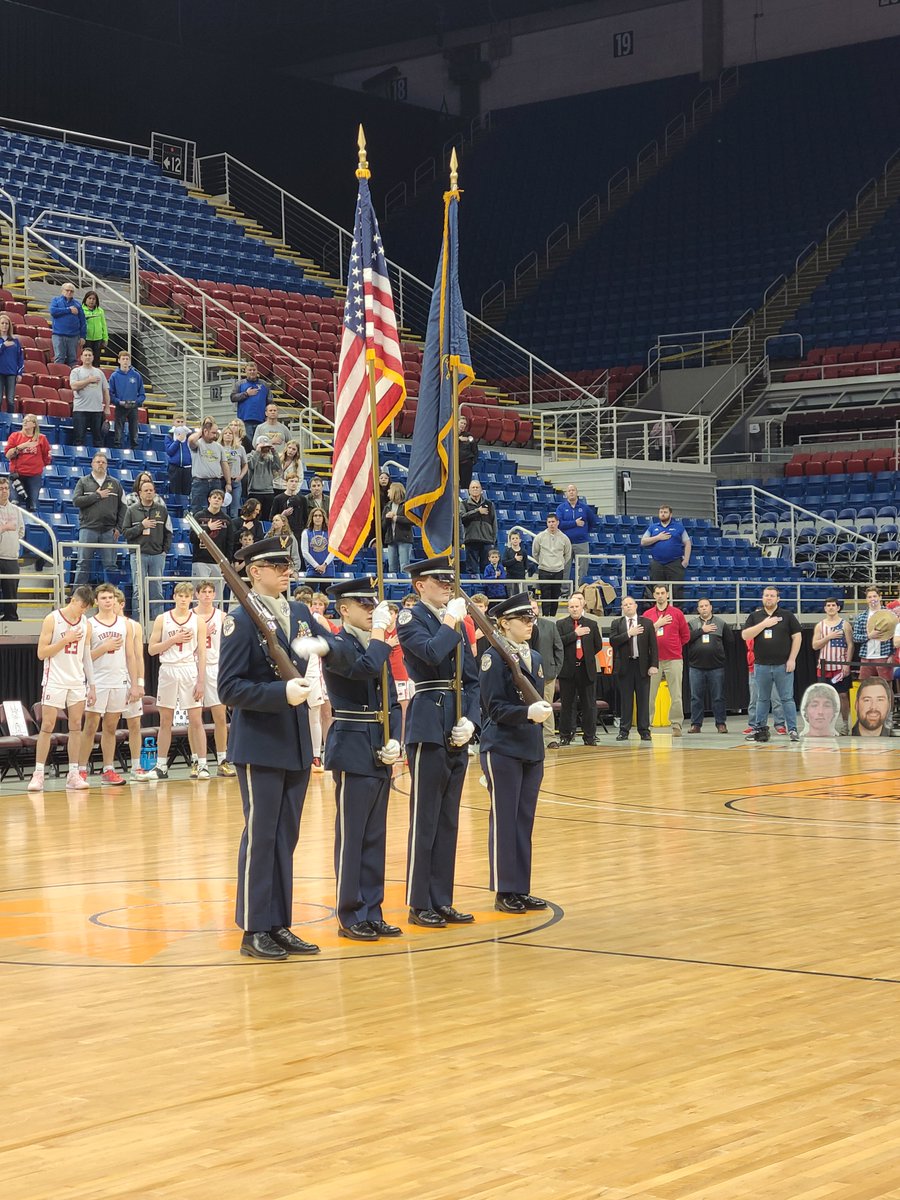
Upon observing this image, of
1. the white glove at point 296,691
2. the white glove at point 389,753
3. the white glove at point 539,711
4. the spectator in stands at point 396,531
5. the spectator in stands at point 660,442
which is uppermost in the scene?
the spectator in stands at point 660,442

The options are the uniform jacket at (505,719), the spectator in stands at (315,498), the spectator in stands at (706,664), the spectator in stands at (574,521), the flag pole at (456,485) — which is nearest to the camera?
the flag pole at (456,485)

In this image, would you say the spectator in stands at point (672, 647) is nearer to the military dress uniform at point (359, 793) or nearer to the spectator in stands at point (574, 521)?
the spectator in stands at point (574, 521)

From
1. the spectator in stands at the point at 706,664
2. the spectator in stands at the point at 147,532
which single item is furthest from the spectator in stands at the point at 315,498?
the spectator in stands at the point at 706,664

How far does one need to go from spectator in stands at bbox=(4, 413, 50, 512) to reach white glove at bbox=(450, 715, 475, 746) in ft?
A: 35.7

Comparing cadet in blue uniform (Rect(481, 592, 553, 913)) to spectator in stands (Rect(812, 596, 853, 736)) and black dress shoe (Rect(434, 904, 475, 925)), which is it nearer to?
black dress shoe (Rect(434, 904, 475, 925))

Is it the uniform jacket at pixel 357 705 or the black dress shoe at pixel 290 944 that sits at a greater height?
the uniform jacket at pixel 357 705

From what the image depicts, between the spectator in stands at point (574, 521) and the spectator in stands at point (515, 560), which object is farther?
the spectator in stands at point (574, 521)

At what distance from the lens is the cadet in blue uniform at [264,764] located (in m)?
7.28

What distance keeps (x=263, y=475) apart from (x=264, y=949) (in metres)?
12.5

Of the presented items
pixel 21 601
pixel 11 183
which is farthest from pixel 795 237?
pixel 21 601

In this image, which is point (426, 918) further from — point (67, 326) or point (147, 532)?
point (67, 326)

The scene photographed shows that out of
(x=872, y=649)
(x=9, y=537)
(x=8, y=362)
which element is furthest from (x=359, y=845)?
(x=8, y=362)

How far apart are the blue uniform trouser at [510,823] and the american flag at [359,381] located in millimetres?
1472

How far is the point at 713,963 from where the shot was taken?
7.09 metres
